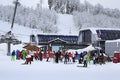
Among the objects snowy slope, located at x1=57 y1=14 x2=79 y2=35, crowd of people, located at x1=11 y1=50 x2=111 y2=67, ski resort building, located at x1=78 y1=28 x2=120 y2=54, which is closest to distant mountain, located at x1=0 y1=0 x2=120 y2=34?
snowy slope, located at x1=57 y1=14 x2=79 y2=35

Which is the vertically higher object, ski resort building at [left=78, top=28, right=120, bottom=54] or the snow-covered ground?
ski resort building at [left=78, top=28, right=120, bottom=54]

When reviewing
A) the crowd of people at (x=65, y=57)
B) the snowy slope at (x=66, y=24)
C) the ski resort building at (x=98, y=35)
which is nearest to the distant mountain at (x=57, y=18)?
the snowy slope at (x=66, y=24)

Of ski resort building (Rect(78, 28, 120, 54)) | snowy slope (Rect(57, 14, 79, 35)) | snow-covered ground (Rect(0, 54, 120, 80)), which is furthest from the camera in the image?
snowy slope (Rect(57, 14, 79, 35))

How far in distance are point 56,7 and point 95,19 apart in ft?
80.2

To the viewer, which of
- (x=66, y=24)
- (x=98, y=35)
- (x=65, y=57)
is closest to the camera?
(x=65, y=57)

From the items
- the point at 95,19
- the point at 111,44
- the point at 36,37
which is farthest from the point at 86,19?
the point at 111,44

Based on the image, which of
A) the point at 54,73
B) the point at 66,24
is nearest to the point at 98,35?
the point at 54,73

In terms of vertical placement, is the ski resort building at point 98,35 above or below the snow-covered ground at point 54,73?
above

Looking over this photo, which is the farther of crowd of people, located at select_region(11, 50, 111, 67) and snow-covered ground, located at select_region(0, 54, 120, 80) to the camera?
crowd of people, located at select_region(11, 50, 111, 67)

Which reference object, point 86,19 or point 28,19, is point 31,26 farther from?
point 86,19

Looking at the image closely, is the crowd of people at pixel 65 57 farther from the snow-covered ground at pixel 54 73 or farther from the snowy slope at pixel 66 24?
the snowy slope at pixel 66 24

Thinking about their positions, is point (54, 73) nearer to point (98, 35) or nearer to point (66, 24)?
point (98, 35)

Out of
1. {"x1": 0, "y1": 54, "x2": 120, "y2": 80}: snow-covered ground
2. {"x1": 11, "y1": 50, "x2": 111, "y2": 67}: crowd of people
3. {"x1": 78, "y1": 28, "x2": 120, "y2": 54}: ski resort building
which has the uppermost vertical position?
{"x1": 78, "y1": 28, "x2": 120, "y2": 54}: ski resort building

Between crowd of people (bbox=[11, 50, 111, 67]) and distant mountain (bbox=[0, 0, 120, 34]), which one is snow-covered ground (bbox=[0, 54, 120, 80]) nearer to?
crowd of people (bbox=[11, 50, 111, 67])
